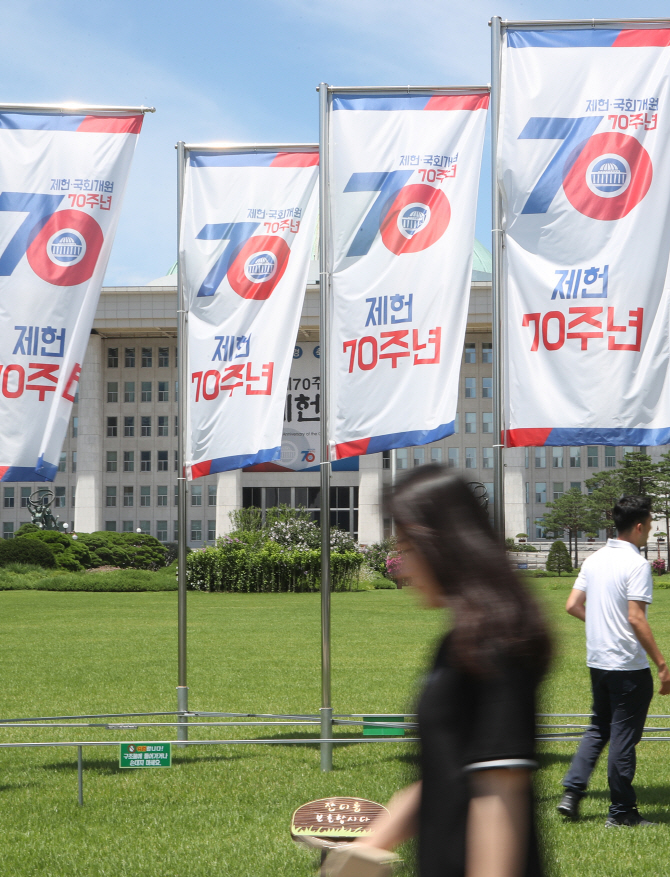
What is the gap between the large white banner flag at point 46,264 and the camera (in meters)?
8.05

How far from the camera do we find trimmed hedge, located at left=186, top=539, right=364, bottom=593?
3612cm

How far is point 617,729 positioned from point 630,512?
4.37ft

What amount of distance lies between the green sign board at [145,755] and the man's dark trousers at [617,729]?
287cm

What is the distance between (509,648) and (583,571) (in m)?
4.67

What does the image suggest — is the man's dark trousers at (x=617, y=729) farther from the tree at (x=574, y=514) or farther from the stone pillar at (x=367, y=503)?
the stone pillar at (x=367, y=503)

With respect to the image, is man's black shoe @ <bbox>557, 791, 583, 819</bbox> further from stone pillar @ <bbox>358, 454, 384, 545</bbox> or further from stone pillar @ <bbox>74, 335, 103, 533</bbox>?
stone pillar @ <bbox>74, 335, 103, 533</bbox>

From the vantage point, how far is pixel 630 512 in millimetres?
6129

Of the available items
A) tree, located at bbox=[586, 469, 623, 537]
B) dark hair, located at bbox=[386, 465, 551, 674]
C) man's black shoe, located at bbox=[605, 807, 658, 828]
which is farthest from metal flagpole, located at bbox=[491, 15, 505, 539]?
tree, located at bbox=[586, 469, 623, 537]

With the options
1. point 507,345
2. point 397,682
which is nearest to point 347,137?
point 507,345

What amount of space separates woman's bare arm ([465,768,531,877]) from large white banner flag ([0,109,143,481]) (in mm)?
6633

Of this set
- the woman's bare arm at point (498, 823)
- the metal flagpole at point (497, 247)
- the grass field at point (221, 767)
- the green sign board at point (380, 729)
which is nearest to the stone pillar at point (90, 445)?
the grass field at point (221, 767)

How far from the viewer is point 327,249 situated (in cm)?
827

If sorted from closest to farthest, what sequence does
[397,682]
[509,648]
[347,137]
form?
[509,648] → [347,137] → [397,682]

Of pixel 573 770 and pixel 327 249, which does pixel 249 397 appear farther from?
pixel 573 770
